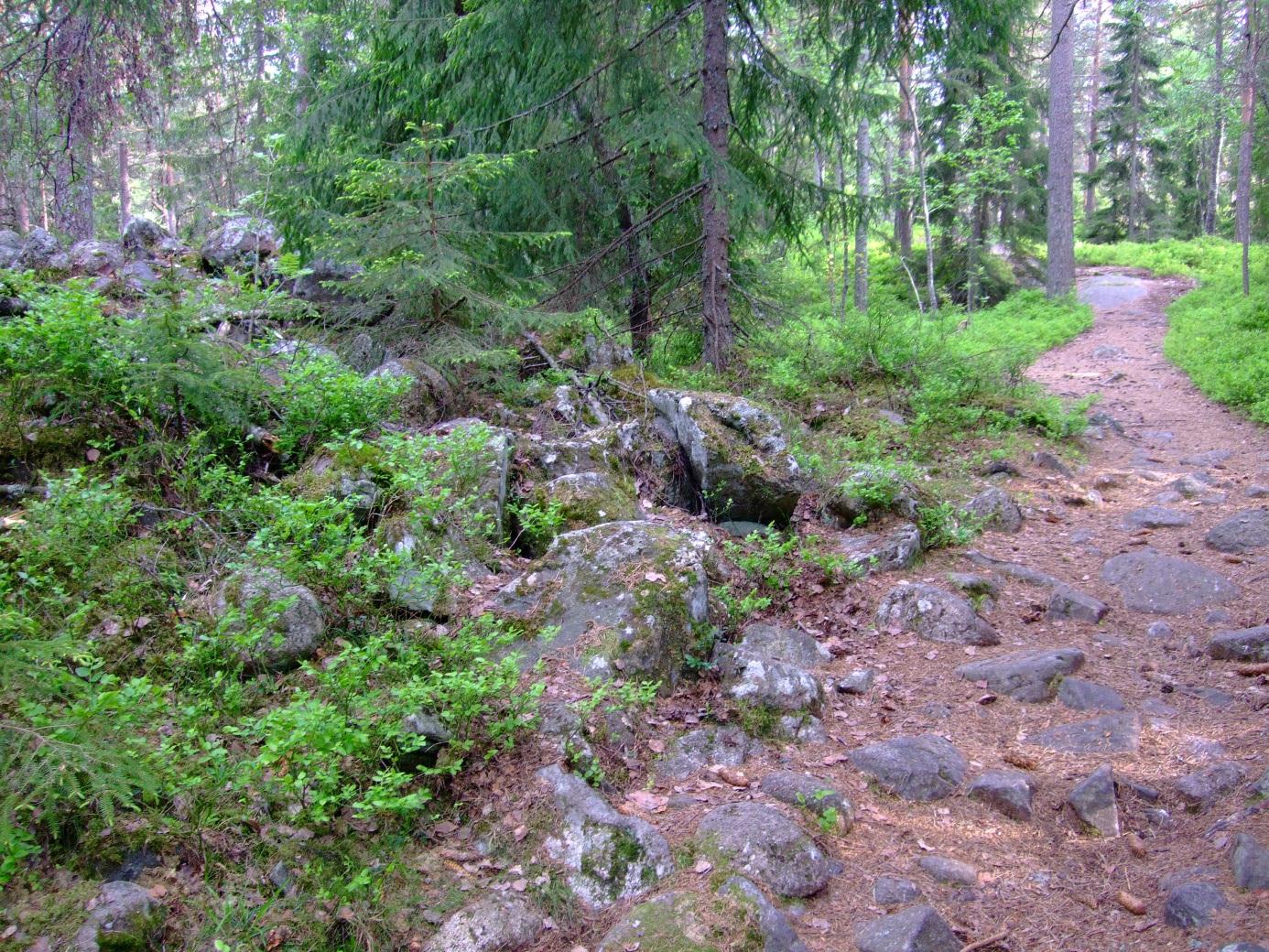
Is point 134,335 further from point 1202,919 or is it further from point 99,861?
point 1202,919

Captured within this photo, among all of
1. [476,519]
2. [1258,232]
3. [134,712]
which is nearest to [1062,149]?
[1258,232]

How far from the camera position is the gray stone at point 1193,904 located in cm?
308

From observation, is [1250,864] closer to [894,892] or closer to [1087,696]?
[894,892]

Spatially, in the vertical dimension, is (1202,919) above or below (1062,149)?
below

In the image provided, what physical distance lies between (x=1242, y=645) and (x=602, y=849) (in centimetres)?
452

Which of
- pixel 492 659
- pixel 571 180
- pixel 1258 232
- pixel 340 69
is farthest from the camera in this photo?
pixel 1258 232

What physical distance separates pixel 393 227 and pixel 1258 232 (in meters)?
21.2

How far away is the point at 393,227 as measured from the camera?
23.9 feet

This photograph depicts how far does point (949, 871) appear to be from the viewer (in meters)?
3.55

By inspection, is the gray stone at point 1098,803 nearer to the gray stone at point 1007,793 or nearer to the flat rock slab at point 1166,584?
the gray stone at point 1007,793

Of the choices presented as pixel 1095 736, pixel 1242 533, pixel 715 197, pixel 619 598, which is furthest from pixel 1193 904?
pixel 715 197

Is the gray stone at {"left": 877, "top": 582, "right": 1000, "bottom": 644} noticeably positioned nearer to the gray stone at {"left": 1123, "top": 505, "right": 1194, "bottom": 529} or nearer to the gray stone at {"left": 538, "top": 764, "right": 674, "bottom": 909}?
the gray stone at {"left": 1123, "top": 505, "right": 1194, "bottom": 529}

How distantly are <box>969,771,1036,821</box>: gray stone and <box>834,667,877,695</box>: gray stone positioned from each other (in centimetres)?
102

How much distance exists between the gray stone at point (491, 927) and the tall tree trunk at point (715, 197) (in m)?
7.12
